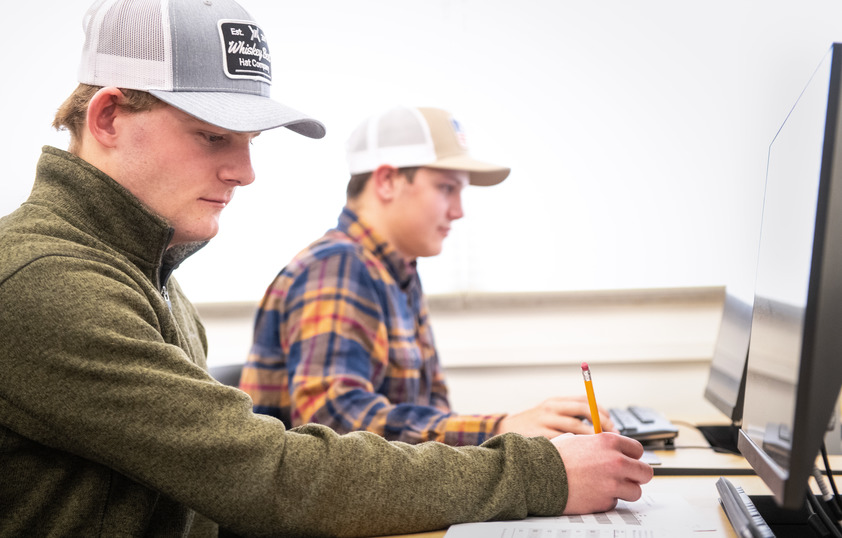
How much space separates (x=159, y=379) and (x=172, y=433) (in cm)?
5

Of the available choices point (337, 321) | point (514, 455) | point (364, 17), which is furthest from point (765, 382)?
point (364, 17)

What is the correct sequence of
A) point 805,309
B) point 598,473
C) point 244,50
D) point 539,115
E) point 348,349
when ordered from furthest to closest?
point 539,115 → point 348,349 → point 244,50 → point 598,473 → point 805,309

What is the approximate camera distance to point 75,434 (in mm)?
709

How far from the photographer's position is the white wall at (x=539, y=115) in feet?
7.23

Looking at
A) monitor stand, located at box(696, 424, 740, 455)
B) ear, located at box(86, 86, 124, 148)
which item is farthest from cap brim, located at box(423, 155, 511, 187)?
ear, located at box(86, 86, 124, 148)

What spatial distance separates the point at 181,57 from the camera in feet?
2.89

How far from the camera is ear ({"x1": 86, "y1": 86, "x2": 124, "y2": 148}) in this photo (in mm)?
863

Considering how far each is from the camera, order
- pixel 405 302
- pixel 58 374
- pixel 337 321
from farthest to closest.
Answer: pixel 405 302, pixel 337 321, pixel 58 374

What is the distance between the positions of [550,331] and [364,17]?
3.60 ft

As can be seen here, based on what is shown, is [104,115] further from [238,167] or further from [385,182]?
[385,182]

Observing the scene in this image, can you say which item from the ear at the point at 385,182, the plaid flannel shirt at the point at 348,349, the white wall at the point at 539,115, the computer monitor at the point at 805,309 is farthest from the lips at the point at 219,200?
the white wall at the point at 539,115

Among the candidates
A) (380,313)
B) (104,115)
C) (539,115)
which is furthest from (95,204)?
(539,115)

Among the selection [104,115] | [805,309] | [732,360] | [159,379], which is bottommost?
[732,360]

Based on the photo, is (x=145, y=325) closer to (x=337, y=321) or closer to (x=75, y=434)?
(x=75, y=434)
